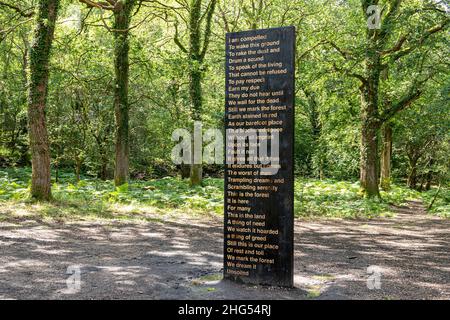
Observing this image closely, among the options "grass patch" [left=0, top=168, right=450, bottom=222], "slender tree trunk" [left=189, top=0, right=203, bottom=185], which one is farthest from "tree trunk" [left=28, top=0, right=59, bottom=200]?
"slender tree trunk" [left=189, top=0, right=203, bottom=185]

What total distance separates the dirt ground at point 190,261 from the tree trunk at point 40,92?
2.31 metres

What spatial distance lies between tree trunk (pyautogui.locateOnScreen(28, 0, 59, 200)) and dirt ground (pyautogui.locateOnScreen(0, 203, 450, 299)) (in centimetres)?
231

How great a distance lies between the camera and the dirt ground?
5926mm

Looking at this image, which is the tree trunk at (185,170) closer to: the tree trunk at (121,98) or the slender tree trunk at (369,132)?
the tree trunk at (121,98)

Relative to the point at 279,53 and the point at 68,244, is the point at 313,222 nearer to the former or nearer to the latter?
the point at 68,244

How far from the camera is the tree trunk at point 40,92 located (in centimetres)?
1304

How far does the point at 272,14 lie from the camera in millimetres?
20359
